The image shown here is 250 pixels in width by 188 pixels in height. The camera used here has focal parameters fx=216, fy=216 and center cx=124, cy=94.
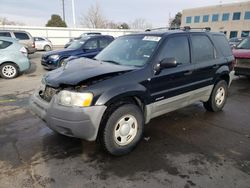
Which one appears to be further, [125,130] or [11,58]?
[11,58]

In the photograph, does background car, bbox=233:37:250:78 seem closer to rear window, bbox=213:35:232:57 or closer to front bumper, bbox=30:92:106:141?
rear window, bbox=213:35:232:57

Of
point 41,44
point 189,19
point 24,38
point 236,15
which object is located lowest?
point 41,44

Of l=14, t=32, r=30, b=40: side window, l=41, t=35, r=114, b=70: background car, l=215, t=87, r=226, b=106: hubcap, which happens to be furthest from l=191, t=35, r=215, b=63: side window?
l=14, t=32, r=30, b=40: side window

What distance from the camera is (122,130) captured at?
3219 millimetres

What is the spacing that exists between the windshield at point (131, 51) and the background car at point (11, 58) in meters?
6.18

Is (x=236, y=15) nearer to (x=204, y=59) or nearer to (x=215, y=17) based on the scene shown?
(x=215, y=17)

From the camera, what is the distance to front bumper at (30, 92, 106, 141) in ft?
9.10

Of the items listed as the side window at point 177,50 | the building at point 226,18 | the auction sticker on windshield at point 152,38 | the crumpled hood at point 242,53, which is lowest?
the crumpled hood at point 242,53

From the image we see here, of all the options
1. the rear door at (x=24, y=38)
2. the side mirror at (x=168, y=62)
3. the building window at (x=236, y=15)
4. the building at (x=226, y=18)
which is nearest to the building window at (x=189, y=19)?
the building at (x=226, y=18)

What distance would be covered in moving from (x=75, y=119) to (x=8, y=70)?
7.58 metres

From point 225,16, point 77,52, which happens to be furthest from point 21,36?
point 225,16

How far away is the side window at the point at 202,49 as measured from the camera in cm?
425

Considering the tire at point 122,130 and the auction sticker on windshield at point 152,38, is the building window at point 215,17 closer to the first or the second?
the auction sticker on windshield at point 152,38

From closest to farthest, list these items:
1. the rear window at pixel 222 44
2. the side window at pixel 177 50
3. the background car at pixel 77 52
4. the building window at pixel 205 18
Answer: the side window at pixel 177 50, the rear window at pixel 222 44, the background car at pixel 77 52, the building window at pixel 205 18
